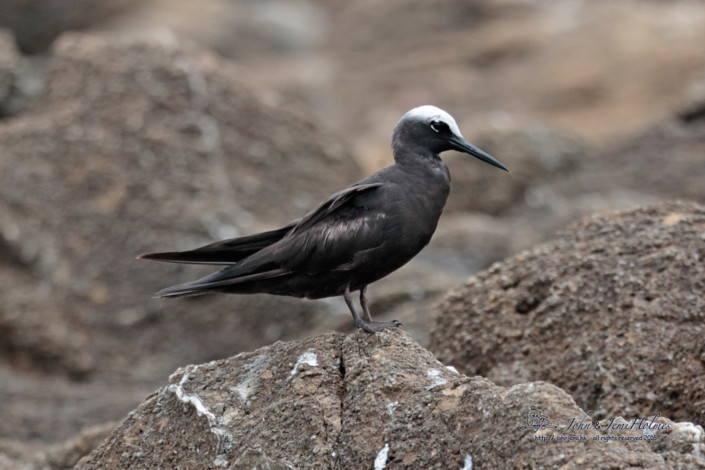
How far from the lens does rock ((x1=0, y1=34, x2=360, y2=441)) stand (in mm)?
11398

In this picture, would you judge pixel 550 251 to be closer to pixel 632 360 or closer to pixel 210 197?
pixel 632 360

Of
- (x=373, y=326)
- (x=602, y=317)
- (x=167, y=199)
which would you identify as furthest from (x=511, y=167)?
(x=373, y=326)

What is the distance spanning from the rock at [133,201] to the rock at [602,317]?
11.4 ft

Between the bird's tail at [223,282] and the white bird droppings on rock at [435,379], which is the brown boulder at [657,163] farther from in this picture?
the white bird droppings on rock at [435,379]

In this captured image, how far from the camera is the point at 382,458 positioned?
564 cm

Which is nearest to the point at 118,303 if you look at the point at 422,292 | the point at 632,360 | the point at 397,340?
the point at 422,292

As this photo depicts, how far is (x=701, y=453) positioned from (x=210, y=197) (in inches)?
323

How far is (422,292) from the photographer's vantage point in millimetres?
11008

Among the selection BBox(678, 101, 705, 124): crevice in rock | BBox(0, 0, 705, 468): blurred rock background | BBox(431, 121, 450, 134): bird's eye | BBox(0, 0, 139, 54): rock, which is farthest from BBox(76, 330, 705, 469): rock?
BBox(0, 0, 139, 54): rock

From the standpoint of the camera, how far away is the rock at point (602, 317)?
6.85m

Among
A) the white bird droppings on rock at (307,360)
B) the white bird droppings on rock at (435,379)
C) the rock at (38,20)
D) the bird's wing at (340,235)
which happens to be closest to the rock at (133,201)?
the bird's wing at (340,235)

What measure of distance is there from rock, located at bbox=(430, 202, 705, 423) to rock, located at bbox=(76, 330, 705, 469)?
4.17 ft
